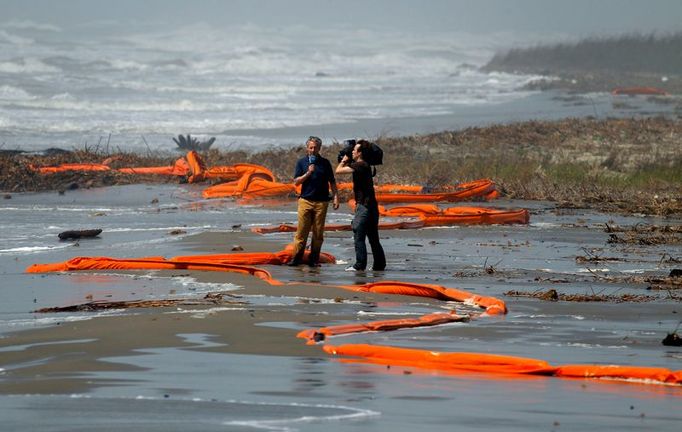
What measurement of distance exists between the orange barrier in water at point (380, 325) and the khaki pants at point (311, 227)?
414 centimetres

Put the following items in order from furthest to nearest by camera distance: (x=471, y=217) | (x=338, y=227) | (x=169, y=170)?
1. (x=169, y=170)
2. (x=471, y=217)
3. (x=338, y=227)

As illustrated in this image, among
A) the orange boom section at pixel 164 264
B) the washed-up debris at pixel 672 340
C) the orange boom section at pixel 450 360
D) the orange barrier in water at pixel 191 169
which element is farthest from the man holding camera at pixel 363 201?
the orange barrier in water at pixel 191 169

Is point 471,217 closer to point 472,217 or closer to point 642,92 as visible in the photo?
point 472,217

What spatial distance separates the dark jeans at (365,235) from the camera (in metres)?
15.2

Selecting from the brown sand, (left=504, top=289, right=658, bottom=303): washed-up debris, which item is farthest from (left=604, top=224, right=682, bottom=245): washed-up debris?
the brown sand

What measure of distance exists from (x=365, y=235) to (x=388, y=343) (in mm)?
5403

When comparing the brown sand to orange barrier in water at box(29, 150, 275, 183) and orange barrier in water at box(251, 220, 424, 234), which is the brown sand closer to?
orange barrier in water at box(251, 220, 424, 234)

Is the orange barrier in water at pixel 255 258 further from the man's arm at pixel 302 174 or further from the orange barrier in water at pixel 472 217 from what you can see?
the orange barrier in water at pixel 472 217

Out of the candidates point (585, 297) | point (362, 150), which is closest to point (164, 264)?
point (362, 150)

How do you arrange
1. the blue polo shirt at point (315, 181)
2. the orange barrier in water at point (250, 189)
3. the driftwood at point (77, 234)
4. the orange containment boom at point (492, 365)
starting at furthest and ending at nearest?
the orange barrier in water at point (250, 189) → the driftwood at point (77, 234) → the blue polo shirt at point (315, 181) → the orange containment boom at point (492, 365)

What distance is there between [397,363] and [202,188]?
16238 mm

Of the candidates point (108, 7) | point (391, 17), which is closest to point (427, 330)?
point (108, 7)

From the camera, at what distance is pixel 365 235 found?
50.5 feet

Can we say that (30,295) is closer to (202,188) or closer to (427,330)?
(427,330)
